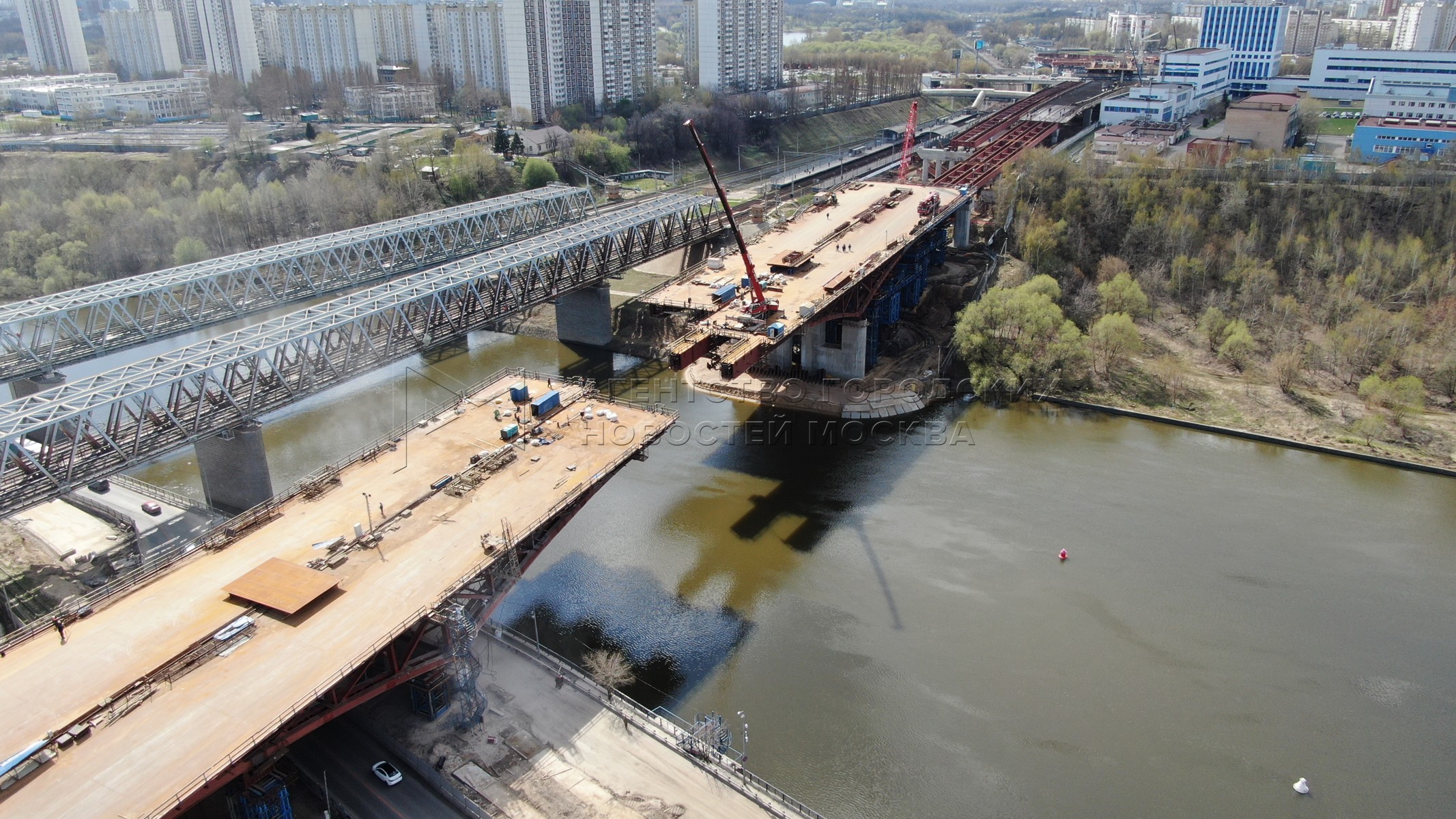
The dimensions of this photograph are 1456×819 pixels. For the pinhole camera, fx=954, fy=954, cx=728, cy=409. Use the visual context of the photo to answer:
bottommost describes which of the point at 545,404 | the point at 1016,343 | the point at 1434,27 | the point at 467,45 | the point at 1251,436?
the point at 1251,436

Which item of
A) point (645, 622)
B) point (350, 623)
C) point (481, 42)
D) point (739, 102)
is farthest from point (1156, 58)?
point (350, 623)

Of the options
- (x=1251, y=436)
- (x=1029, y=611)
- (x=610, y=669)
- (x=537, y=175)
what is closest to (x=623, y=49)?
(x=537, y=175)

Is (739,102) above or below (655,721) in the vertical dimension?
above

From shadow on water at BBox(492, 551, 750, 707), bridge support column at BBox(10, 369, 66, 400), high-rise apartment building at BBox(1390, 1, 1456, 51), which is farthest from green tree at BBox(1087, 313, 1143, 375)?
high-rise apartment building at BBox(1390, 1, 1456, 51)

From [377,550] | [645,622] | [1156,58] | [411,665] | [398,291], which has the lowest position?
[645,622]

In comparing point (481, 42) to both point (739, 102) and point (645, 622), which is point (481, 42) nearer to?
point (739, 102)

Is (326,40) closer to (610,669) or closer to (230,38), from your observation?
(230,38)

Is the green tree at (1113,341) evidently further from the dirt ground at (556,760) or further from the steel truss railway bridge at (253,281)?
the steel truss railway bridge at (253,281)

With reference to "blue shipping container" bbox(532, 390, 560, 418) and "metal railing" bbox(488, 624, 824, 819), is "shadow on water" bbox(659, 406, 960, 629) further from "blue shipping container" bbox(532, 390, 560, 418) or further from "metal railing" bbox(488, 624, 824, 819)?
"blue shipping container" bbox(532, 390, 560, 418)
